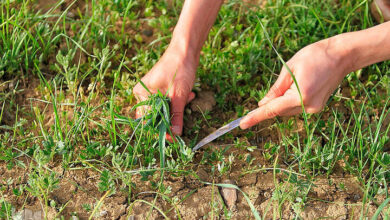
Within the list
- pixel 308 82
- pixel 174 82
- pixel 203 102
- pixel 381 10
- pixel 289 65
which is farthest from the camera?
pixel 381 10

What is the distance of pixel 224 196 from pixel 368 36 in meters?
1.01

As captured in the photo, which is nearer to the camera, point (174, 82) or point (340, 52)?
point (340, 52)

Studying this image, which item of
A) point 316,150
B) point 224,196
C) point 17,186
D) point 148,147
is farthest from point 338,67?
point 17,186

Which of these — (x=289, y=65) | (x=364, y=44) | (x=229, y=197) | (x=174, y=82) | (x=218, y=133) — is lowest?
(x=229, y=197)

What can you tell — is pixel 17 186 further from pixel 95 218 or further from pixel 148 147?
pixel 148 147

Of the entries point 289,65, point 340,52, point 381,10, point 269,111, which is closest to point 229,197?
point 269,111

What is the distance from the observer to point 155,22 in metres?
2.87

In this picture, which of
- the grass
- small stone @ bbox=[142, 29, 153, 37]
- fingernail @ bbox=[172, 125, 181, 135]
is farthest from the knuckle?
small stone @ bbox=[142, 29, 153, 37]

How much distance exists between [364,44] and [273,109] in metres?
0.52

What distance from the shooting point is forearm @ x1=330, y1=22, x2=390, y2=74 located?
2123 mm

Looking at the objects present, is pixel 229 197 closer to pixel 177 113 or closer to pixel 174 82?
pixel 177 113

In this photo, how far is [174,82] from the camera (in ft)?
7.59

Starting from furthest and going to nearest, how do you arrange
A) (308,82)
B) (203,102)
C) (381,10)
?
(381,10)
(203,102)
(308,82)

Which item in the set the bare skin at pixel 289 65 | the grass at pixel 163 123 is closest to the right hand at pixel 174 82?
the bare skin at pixel 289 65
